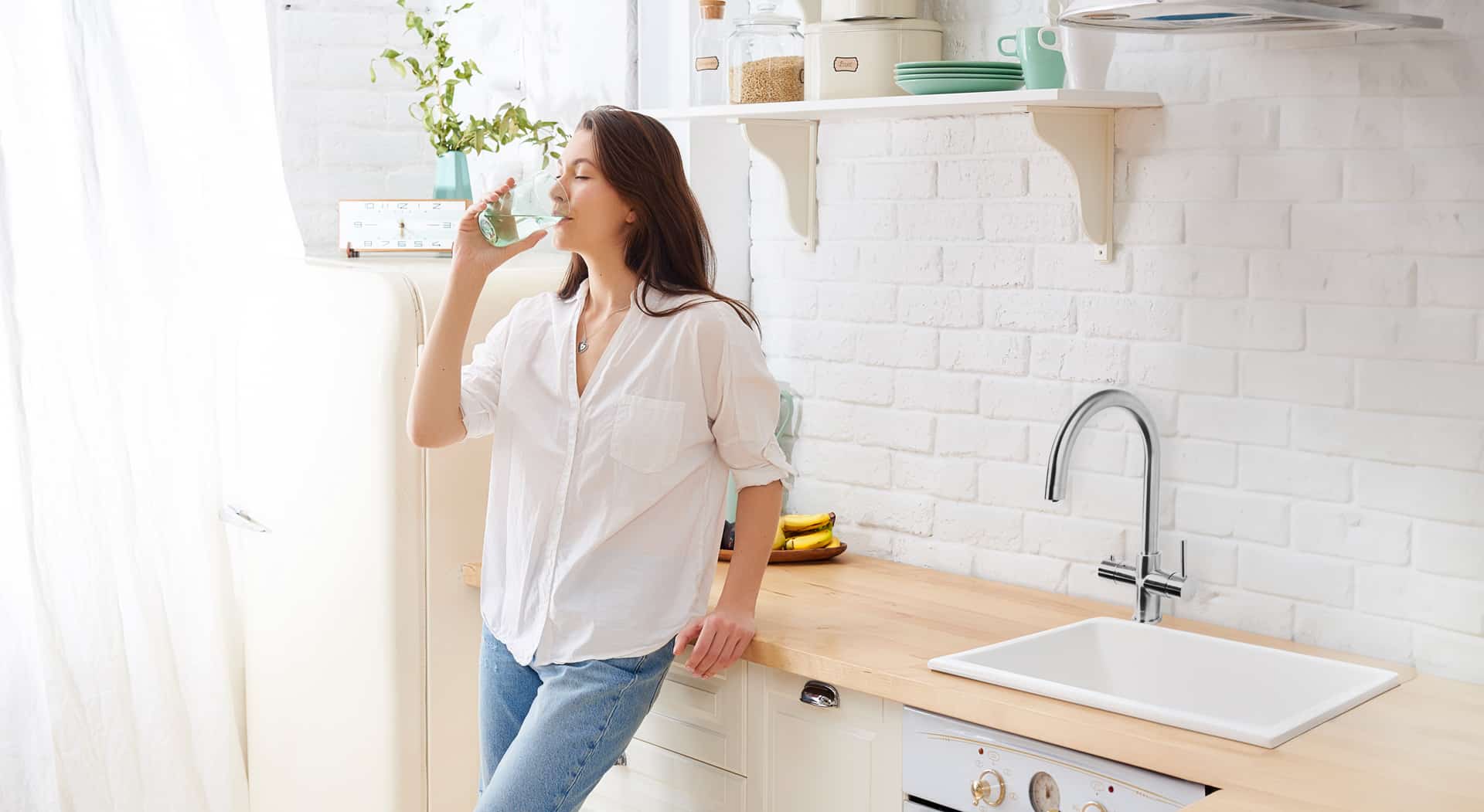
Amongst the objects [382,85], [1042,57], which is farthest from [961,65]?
[382,85]

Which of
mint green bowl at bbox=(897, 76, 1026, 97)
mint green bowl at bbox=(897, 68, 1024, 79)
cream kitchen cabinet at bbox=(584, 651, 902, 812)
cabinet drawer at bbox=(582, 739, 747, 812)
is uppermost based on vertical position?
mint green bowl at bbox=(897, 68, 1024, 79)

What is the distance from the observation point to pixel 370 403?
255 cm

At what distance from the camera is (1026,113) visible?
249 centimetres

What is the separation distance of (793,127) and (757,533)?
99cm

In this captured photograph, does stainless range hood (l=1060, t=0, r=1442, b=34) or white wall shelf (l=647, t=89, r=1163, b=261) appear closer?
stainless range hood (l=1060, t=0, r=1442, b=34)

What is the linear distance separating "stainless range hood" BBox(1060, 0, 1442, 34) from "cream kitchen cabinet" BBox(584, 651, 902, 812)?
0.99m

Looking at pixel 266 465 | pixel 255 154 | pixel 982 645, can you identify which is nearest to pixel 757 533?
pixel 982 645

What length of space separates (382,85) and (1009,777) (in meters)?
2.16

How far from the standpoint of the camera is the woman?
2.09 m

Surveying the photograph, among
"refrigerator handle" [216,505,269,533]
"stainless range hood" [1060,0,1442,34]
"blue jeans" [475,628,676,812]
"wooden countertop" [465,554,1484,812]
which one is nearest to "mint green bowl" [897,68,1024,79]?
"stainless range hood" [1060,0,1442,34]

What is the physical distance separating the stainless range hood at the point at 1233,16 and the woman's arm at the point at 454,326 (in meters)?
0.86

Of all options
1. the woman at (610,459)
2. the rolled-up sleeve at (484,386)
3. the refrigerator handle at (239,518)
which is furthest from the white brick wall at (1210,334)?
the refrigerator handle at (239,518)

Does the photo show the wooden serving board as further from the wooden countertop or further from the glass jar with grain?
the glass jar with grain

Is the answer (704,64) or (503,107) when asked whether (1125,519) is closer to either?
(704,64)
